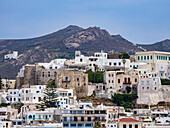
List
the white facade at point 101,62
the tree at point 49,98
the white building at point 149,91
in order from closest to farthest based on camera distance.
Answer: the tree at point 49,98 → the white building at point 149,91 → the white facade at point 101,62

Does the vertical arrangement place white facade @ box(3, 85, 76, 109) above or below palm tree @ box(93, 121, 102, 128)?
above

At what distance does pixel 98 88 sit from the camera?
339ft

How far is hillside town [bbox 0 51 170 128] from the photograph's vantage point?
287 ft

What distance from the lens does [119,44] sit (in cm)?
19138

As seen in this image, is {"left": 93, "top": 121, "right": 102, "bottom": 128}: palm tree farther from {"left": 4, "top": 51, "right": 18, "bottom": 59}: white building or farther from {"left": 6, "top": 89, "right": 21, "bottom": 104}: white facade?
{"left": 4, "top": 51, "right": 18, "bottom": 59}: white building

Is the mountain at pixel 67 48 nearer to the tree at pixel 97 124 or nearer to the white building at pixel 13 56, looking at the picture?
the white building at pixel 13 56

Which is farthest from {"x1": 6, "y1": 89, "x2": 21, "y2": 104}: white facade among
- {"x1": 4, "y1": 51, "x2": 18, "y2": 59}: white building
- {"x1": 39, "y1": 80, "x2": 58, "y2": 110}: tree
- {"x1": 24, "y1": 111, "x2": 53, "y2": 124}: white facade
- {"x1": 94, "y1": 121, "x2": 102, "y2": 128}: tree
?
{"x1": 4, "y1": 51, "x2": 18, "y2": 59}: white building

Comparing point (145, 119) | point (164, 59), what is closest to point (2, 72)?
point (164, 59)

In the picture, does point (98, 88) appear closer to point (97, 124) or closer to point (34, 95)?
point (34, 95)

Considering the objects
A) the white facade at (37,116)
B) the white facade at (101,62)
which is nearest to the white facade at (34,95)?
the white facade at (101,62)

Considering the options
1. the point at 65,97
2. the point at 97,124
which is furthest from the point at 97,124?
the point at 65,97

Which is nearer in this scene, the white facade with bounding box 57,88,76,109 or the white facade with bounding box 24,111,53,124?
the white facade with bounding box 24,111,53,124

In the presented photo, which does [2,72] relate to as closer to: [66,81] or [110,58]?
[110,58]

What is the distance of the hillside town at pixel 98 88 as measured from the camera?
8762 cm
